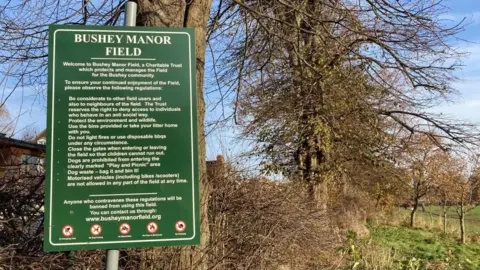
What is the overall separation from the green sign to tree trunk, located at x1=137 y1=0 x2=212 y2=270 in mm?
1644

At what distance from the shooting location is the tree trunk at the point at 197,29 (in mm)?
4980

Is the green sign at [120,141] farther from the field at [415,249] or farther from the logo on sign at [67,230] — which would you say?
the field at [415,249]

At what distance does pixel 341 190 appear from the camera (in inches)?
685

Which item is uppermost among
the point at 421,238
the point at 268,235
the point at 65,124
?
the point at 65,124

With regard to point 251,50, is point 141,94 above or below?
below

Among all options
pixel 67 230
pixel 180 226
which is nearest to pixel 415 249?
pixel 180 226

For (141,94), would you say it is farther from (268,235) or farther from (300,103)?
(300,103)

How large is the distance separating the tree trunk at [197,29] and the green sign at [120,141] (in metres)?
1.64

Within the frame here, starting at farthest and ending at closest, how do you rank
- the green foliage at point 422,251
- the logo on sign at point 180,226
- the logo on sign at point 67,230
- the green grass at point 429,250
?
the green grass at point 429,250 → the green foliage at point 422,251 → the logo on sign at point 180,226 → the logo on sign at point 67,230

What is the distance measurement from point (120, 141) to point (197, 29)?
261cm

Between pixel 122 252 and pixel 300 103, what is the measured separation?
32.3ft

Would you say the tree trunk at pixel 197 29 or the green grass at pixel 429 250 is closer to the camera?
the tree trunk at pixel 197 29

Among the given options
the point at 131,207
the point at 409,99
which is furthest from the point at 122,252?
the point at 409,99

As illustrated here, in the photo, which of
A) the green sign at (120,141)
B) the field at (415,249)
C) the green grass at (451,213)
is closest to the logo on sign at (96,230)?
the green sign at (120,141)
